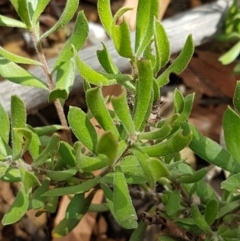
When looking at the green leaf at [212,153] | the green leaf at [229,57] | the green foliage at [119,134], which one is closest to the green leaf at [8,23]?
the green foliage at [119,134]

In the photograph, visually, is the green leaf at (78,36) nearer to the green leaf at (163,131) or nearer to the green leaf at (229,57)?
the green leaf at (163,131)

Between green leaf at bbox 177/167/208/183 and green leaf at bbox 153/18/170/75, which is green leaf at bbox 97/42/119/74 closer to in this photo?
green leaf at bbox 153/18/170/75

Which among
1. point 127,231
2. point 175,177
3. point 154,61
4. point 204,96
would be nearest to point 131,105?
point 154,61

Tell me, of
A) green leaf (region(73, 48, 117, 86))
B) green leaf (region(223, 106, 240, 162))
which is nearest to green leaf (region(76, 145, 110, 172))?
green leaf (region(73, 48, 117, 86))

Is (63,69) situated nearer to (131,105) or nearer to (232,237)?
(131,105)

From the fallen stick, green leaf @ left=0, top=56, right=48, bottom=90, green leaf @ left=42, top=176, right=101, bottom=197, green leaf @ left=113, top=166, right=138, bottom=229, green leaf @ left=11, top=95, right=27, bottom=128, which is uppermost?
green leaf @ left=11, top=95, right=27, bottom=128
